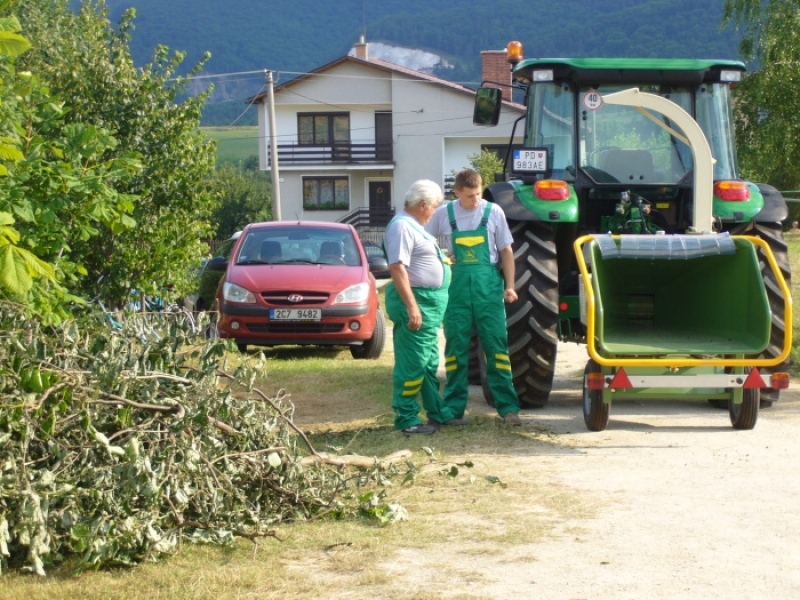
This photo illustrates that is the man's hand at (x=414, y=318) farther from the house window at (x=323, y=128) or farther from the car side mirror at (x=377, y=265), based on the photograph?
the house window at (x=323, y=128)

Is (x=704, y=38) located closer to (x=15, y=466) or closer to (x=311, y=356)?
(x=311, y=356)

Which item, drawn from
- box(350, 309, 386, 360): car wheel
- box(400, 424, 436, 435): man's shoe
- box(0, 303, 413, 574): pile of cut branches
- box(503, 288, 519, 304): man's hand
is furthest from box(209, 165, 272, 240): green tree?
box(0, 303, 413, 574): pile of cut branches

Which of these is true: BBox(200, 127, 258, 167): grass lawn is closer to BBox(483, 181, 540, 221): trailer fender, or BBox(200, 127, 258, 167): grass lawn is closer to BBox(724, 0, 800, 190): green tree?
BBox(724, 0, 800, 190): green tree

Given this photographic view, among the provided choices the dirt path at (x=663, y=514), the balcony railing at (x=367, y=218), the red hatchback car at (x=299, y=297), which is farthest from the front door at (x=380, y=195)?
the dirt path at (x=663, y=514)

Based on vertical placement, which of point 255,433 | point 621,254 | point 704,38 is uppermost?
point 704,38

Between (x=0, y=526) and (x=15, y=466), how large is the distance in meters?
0.29

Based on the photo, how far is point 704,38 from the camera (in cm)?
13212

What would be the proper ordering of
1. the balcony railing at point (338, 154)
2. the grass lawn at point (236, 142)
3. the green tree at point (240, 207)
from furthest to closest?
the grass lawn at point (236, 142), the green tree at point (240, 207), the balcony railing at point (338, 154)

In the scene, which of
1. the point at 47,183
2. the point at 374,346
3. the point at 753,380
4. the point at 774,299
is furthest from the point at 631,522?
the point at 374,346

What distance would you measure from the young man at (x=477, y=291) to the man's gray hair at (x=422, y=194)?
10.9 inches

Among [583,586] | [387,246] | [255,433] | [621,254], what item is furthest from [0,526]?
[621,254]

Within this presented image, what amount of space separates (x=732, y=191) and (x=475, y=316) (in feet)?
7.77

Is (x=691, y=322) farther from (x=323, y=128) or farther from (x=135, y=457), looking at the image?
(x=323, y=128)

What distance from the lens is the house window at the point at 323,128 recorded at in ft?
192
